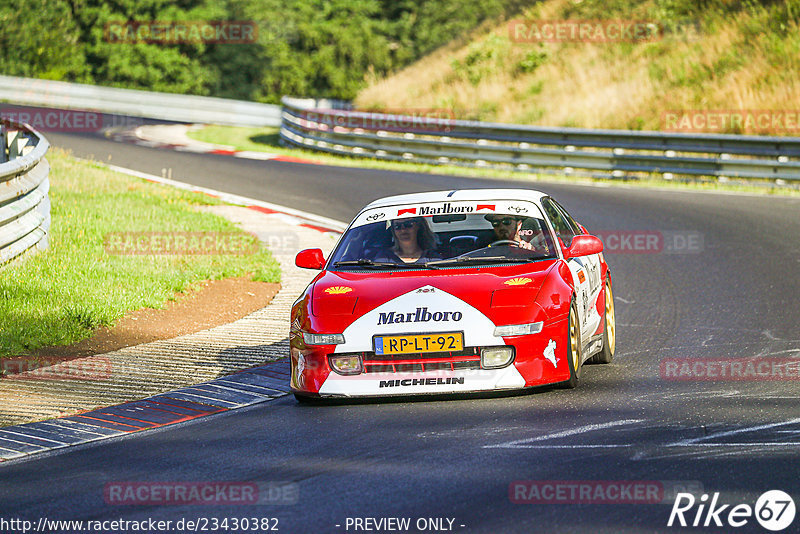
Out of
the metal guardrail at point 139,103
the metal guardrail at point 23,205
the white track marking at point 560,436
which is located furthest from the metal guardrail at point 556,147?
the white track marking at point 560,436

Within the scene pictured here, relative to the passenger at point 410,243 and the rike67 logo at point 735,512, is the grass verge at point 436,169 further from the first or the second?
the rike67 logo at point 735,512

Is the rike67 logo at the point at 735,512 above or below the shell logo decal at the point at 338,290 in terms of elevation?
below

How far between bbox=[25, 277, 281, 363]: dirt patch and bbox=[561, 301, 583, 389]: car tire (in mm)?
4156

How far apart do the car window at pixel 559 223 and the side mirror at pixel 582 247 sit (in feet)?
1.35

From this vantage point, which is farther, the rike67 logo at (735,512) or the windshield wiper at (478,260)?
the windshield wiper at (478,260)

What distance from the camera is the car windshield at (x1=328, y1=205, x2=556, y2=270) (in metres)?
8.29

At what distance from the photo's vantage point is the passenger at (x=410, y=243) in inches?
333

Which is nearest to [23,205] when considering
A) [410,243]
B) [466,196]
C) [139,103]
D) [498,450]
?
[410,243]

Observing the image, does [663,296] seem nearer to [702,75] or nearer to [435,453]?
[435,453]

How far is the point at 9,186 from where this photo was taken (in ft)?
38.2

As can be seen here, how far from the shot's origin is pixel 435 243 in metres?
8.75

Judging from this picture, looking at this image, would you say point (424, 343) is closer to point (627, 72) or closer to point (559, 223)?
point (559, 223)

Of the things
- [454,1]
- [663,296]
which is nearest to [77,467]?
[663,296]

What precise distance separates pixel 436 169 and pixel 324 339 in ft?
58.4
